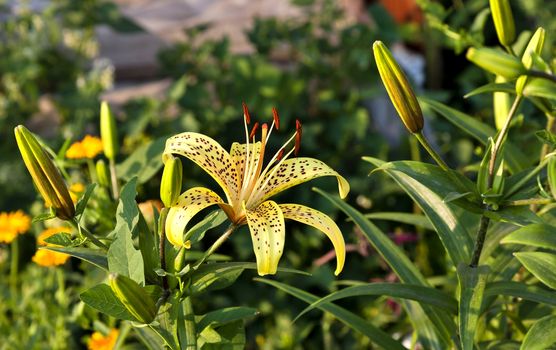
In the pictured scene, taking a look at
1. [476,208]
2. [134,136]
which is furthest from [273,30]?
[476,208]

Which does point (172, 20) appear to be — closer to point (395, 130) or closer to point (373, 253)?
point (395, 130)

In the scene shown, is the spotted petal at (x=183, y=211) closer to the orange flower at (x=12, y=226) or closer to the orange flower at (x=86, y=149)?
the orange flower at (x=86, y=149)

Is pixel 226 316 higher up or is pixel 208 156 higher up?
pixel 208 156

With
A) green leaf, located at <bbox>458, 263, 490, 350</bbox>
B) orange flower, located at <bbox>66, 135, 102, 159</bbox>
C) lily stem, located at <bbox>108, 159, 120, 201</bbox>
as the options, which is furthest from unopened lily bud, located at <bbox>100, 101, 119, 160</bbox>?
green leaf, located at <bbox>458, 263, 490, 350</bbox>

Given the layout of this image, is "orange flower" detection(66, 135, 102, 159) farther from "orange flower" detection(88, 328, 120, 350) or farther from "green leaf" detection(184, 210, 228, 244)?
"green leaf" detection(184, 210, 228, 244)

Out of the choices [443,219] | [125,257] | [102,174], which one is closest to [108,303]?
[125,257]

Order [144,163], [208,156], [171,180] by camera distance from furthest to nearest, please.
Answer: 1. [144,163]
2. [208,156]
3. [171,180]

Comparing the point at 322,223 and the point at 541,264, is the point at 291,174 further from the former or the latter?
the point at 541,264
